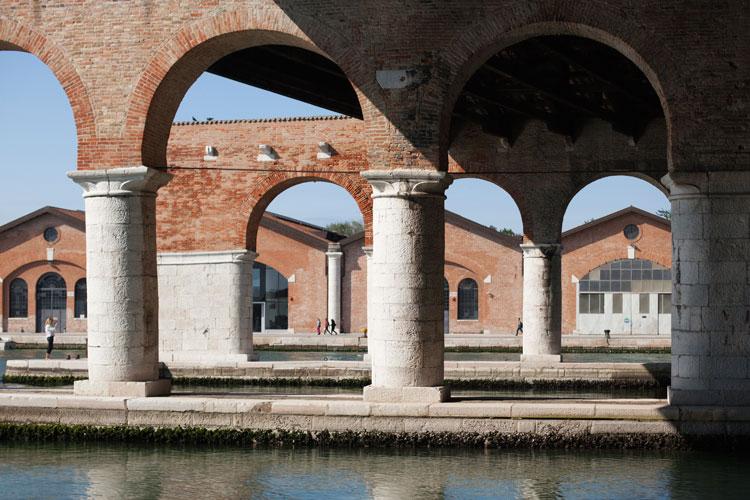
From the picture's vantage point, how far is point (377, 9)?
44.6 ft

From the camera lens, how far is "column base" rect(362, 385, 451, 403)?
13.5 m

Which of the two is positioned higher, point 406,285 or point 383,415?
point 406,285

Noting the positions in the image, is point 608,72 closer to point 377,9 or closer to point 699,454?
point 377,9

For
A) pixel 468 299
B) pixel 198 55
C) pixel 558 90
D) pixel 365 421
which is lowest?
pixel 365 421

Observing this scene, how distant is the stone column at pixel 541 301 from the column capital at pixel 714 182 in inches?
434

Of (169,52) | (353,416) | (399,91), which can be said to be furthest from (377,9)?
(353,416)

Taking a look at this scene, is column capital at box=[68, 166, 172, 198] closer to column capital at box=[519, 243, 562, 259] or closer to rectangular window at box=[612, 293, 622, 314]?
column capital at box=[519, 243, 562, 259]

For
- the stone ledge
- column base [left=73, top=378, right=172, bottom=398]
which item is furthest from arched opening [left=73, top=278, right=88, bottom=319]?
the stone ledge

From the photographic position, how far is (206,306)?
24.6m

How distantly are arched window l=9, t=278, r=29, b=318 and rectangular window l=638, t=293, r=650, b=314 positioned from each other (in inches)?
907

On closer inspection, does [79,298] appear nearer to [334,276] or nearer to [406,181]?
[334,276]

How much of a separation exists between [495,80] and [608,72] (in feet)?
7.14

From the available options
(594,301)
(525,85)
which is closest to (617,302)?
(594,301)

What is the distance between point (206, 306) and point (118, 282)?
1038 cm
